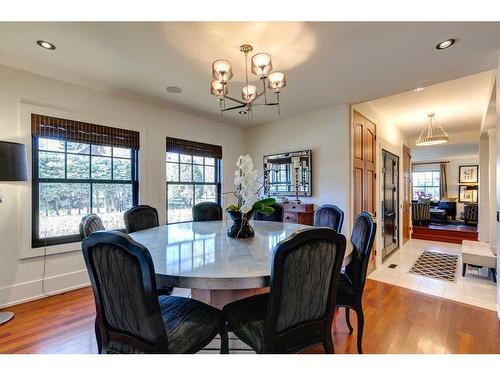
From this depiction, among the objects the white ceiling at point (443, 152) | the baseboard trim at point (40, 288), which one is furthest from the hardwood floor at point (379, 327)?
the white ceiling at point (443, 152)

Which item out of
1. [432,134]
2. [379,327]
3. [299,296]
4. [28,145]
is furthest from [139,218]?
[432,134]

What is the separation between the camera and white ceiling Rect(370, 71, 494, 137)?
3.23 meters

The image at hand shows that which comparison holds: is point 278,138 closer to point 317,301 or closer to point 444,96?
point 444,96

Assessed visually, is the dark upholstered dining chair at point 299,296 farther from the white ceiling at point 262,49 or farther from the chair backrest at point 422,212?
the chair backrest at point 422,212

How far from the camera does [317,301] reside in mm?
1253

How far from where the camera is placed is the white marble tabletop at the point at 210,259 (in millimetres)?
1167

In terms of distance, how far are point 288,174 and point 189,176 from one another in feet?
5.62

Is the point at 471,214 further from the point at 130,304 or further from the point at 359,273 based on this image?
the point at 130,304

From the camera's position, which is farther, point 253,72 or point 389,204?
point 389,204

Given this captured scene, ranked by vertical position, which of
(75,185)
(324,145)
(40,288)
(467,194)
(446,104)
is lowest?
(40,288)

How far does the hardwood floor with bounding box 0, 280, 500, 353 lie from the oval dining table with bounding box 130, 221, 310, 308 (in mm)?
888

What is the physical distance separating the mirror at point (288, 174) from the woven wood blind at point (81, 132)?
2.28m

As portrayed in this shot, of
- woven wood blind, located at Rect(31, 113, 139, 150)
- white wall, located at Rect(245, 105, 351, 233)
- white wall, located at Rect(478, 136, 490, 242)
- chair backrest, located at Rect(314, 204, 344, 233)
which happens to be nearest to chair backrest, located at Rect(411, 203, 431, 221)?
white wall, located at Rect(478, 136, 490, 242)

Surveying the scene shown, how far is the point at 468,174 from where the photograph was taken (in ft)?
32.2
